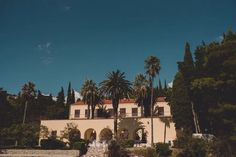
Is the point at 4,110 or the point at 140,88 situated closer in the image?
the point at 4,110

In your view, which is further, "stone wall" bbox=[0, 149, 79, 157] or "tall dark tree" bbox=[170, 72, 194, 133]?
"tall dark tree" bbox=[170, 72, 194, 133]

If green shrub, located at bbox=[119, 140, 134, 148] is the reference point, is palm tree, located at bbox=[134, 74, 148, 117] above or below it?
above

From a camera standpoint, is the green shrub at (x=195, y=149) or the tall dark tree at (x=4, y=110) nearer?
the green shrub at (x=195, y=149)

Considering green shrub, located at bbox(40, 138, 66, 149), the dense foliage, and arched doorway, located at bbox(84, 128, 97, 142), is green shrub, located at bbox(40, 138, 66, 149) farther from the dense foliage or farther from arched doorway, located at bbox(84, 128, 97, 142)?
the dense foliage

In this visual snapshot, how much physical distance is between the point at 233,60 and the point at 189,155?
12.7m

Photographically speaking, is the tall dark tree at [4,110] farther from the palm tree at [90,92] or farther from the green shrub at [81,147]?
the green shrub at [81,147]

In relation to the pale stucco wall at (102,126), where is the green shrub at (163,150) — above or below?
below

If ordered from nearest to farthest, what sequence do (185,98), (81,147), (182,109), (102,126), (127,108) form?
1. (81,147)
2. (182,109)
3. (185,98)
4. (102,126)
5. (127,108)

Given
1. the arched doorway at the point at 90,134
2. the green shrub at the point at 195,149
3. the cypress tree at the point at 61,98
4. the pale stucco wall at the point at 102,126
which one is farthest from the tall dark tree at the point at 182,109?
the cypress tree at the point at 61,98

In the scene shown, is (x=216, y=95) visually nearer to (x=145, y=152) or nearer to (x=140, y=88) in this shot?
(x=145, y=152)

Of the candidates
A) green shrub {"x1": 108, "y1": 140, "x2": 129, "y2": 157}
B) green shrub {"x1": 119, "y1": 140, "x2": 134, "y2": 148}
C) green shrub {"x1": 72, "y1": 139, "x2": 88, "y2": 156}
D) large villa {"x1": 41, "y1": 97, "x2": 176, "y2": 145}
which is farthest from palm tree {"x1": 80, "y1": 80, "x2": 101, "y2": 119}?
green shrub {"x1": 108, "y1": 140, "x2": 129, "y2": 157}

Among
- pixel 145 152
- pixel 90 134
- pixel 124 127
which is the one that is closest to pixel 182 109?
pixel 145 152

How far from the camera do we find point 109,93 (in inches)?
2169

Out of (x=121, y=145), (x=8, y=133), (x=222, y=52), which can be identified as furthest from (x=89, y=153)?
(x=222, y=52)
